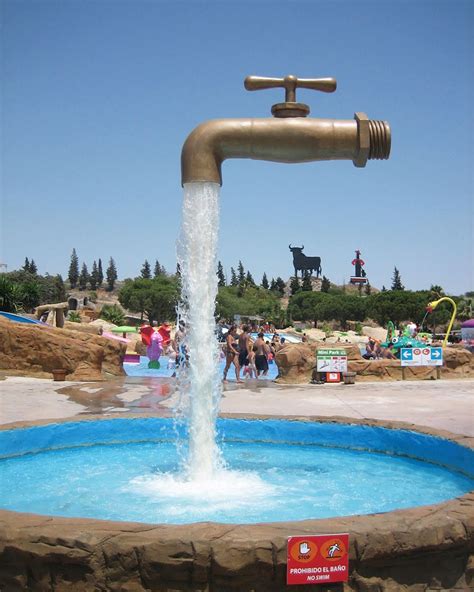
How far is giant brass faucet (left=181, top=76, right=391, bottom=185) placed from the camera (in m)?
4.95

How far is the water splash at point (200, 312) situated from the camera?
5.28 m

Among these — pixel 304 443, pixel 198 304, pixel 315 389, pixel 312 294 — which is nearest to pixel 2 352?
pixel 315 389

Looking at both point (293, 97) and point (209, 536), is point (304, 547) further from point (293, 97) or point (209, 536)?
point (293, 97)

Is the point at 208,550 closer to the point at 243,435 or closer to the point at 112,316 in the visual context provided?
the point at 243,435

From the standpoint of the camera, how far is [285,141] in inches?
196

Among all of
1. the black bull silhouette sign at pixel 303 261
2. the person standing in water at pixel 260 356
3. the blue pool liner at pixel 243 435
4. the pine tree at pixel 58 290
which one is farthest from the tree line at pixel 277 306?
the blue pool liner at pixel 243 435

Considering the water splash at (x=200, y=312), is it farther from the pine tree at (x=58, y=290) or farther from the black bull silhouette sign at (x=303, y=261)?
the black bull silhouette sign at (x=303, y=261)

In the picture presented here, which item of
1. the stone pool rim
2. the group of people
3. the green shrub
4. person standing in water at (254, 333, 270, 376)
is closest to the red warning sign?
the stone pool rim

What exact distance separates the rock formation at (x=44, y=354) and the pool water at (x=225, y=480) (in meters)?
5.86

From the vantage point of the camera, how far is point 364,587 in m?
3.07

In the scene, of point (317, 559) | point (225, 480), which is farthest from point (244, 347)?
point (317, 559)

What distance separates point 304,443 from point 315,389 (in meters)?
4.78

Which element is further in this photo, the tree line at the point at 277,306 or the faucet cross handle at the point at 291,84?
the tree line at the point at 277,306

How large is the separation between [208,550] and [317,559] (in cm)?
51
